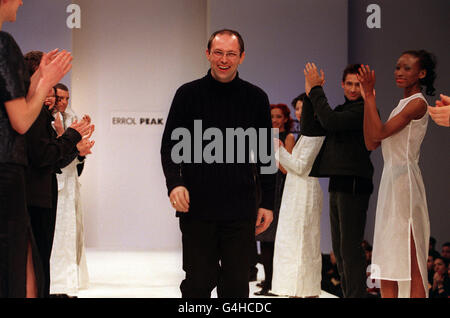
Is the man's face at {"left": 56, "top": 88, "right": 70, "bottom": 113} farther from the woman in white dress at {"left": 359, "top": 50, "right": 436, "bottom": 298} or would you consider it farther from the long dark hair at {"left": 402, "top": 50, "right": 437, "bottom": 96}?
the long dark hair at {"left": 402, "top": 50, "right": 437, "bottom": 96}

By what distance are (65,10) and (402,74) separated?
4.90 metres

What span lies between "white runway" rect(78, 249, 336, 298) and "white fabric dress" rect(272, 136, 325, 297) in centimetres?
52

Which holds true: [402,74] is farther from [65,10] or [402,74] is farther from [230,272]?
[65,10]

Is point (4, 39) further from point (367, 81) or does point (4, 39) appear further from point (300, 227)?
point (300, 227)

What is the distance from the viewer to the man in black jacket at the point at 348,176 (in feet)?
10.9

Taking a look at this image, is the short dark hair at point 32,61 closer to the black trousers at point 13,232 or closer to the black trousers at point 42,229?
the black trousers at point 42,229

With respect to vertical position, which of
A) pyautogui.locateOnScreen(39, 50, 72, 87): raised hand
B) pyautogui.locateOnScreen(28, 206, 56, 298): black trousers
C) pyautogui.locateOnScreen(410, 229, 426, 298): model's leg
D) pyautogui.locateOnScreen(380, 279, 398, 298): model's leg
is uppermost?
pyautogui.locateOnScreen(39, 50, 72, 87): raised hand

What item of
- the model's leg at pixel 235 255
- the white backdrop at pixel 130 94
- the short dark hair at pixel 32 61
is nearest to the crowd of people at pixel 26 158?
the short dark hair at pixel 32 61

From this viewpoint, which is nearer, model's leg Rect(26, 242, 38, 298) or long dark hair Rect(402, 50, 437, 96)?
model's leg Rect(26, 242, 38, 298)

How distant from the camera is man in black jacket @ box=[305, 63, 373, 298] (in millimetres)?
3309

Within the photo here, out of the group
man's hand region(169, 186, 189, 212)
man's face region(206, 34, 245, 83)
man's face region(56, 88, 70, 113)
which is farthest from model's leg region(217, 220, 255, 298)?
man's face region(56, 88, 70, 113)

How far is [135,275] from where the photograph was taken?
5.59 m

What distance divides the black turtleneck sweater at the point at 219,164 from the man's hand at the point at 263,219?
0.03 metres

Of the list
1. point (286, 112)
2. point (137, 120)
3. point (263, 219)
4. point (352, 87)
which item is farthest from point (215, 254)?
point (137, 120)
